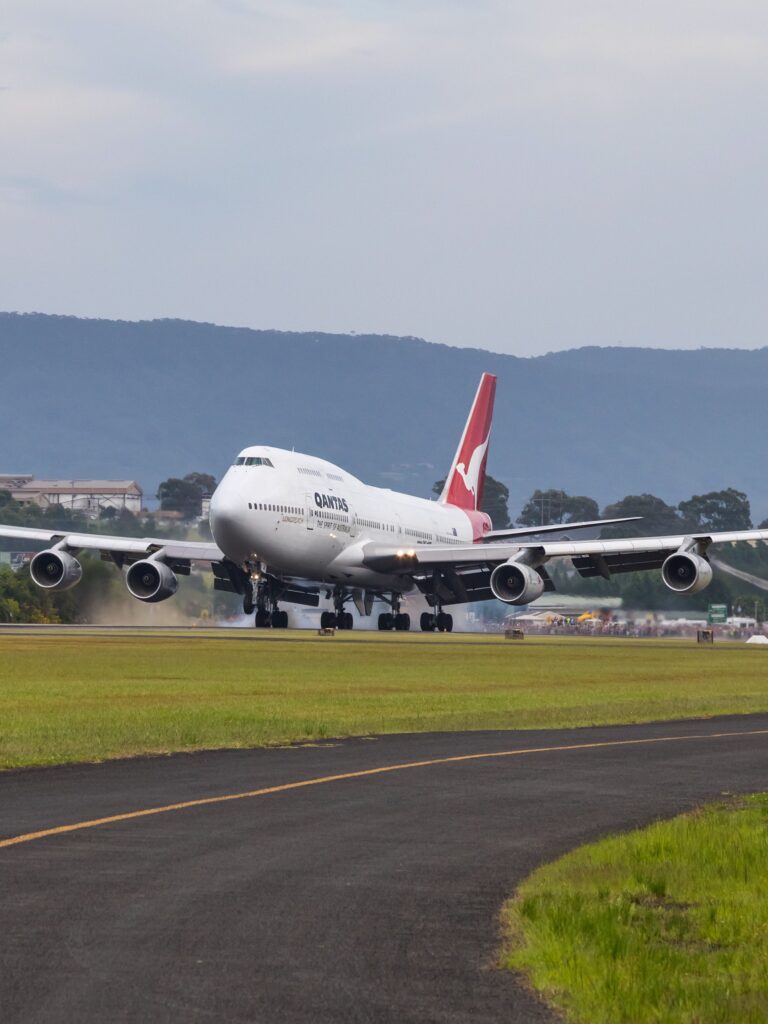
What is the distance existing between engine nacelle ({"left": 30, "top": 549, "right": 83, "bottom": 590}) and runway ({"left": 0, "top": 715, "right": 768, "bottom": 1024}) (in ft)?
157

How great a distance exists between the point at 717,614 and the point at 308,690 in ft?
233

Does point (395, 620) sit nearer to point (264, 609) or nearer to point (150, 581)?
point (264, 609)

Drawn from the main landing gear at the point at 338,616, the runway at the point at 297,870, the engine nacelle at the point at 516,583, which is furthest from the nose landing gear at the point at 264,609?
the runway at the point at 297,870

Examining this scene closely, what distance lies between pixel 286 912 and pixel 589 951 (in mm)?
2140

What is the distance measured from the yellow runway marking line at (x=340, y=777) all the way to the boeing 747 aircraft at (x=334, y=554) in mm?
39131

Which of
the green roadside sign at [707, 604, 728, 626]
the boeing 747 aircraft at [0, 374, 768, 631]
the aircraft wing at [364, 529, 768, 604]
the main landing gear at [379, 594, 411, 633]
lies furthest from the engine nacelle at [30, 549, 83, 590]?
the green roadside sign at [707, 604, 728, 626]

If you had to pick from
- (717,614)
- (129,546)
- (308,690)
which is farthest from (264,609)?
(717,614)

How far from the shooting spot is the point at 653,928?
36.6 feet

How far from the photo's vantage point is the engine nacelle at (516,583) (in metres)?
67.9

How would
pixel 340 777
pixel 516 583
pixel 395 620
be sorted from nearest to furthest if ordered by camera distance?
pixel 340 777
pixel 516 583
pixel 395 620

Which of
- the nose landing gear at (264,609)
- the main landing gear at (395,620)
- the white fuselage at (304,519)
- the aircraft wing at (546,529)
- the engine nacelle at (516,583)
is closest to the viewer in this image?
the white fuselage at (304,519)

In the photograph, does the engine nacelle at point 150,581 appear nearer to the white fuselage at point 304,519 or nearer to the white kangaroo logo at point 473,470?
the white fuselage at point 304,519

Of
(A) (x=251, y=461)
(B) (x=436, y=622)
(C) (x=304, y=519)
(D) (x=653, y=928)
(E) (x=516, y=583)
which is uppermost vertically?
(A) (x=251, y=461)

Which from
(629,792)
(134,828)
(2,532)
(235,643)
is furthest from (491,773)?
(2,532)
